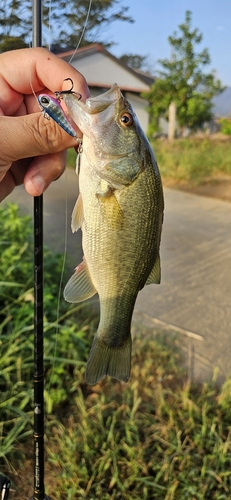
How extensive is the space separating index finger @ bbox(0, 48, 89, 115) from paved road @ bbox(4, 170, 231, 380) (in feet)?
2.96

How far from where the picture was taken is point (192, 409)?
2.23 m

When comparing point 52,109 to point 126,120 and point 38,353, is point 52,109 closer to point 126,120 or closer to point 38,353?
point 126,120

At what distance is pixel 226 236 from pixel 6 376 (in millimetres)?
4237

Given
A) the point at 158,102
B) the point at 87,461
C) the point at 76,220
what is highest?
the point at 158,102

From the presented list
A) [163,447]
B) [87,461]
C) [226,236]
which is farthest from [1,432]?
[226,236]

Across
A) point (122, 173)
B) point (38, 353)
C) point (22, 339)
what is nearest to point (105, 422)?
point (22, 339)

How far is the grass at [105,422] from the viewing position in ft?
6.24

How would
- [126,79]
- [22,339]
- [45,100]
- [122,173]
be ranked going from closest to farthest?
1. [45,100]
2. [122,173]
3. [22,339]
4. [126,79]

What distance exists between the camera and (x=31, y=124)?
3.85 feet

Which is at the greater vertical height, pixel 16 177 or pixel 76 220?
pixel 16 177

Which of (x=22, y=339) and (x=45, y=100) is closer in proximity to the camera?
(x=45, y=100)

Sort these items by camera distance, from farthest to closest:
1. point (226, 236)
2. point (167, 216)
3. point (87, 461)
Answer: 1. point (167, 216)
2. point (226, 236)
3. point (87, 461)

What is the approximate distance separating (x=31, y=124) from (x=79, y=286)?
1.39ft

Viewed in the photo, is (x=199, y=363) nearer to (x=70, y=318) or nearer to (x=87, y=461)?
(x=70, y=318)
